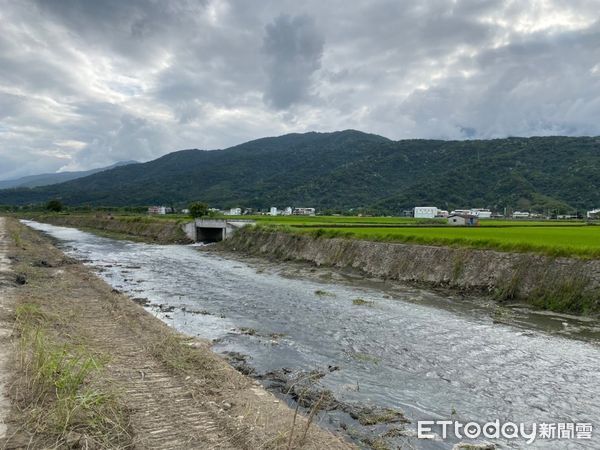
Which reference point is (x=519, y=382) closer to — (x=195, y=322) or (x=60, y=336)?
(x=195, y=322)

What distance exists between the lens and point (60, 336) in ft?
40.4

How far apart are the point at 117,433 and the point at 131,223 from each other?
85627 millimetres

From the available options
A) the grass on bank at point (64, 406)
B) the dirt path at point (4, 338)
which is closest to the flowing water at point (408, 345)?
the grass on bank at point (64, 406)

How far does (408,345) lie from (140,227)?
244 ft

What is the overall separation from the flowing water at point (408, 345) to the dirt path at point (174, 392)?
61.7 inches

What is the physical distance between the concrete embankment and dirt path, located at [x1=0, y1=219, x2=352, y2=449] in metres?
50.7

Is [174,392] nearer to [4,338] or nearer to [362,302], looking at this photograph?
[4,338]

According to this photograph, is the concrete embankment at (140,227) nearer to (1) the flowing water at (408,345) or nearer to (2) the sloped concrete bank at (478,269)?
(2) the sloped concrete bank at (478,269)

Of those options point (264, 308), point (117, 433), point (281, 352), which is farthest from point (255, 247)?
point (117, 433)

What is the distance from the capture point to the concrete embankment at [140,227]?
66812 millimetres

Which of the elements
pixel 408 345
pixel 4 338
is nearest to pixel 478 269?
pixel 408 345

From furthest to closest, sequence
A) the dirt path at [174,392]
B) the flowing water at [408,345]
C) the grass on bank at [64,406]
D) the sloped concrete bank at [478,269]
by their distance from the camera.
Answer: the sloped concrete bank at [478,269] < the flowing water at [408,345] < the dirt path at [174,392] < the grass on bank at [64,406]

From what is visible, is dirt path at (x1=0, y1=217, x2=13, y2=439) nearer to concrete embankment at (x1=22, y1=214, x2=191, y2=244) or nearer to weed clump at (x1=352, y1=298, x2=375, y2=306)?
weed clump at (x1=352, y1=298, x2=375, y2=306)

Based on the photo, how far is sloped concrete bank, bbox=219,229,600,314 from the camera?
19.5 m
